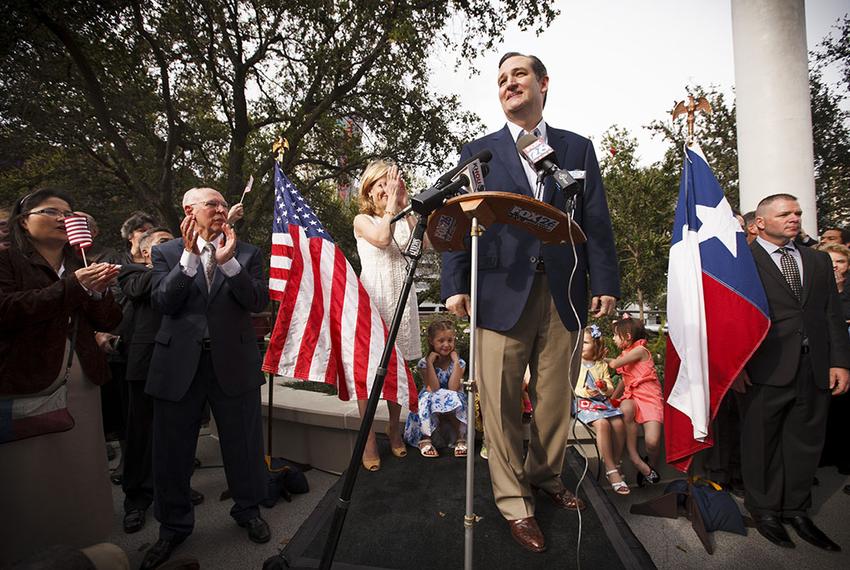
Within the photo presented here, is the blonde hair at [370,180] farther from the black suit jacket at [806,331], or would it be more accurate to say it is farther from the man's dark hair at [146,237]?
the black suit jacket at [806,331]

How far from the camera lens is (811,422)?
2846 millimetres

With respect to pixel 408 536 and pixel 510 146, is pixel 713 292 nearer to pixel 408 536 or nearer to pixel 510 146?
pixel 510 146

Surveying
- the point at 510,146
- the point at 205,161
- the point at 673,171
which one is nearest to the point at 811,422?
the point at 510,146

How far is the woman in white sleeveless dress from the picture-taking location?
3186 millimetres

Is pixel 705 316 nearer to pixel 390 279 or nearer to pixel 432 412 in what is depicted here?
pixel 432 412

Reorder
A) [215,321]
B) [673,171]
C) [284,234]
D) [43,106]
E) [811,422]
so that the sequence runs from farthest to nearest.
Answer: [673,171] < [43,106] < [284,234] < [811,422] < [215,321]

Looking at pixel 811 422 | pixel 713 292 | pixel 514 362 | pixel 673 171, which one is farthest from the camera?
pixel 673 171

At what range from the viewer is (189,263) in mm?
2490

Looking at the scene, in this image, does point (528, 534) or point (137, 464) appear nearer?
point (528, 534)

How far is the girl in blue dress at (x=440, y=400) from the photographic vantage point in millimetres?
3529

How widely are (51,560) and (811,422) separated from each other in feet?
12.6

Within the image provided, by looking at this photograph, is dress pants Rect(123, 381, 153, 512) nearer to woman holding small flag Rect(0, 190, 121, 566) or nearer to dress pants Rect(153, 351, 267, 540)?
dress pants Rect(153, 351, 267, 540)

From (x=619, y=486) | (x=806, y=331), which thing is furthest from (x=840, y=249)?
(x=619, y=486)

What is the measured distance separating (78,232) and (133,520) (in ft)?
6.60
